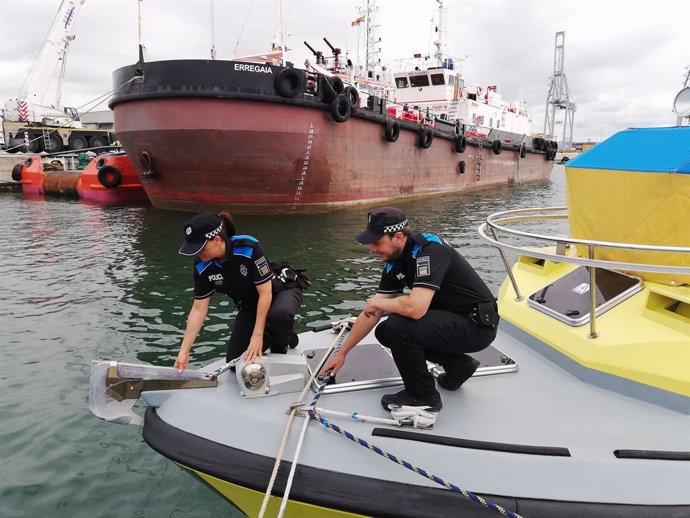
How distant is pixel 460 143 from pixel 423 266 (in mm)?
22065

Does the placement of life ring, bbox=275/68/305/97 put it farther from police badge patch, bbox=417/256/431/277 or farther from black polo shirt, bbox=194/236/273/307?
police badge patch, bbox=417/256/431/277

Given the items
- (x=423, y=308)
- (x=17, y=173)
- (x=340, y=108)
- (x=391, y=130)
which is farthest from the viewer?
(x=17, y=173)

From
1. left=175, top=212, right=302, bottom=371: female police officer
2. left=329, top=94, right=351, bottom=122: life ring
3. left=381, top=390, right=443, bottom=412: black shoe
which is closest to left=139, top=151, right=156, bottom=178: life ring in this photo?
left=329, top=94, right=351, bottom=122: life ring

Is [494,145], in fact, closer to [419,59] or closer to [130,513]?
[419,59]

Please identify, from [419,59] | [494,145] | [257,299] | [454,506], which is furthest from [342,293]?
[419,59]

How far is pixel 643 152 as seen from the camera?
3.58 m

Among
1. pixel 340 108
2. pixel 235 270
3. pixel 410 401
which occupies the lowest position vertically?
pixel 410 401

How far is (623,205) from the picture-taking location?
3576 mm

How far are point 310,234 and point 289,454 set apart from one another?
10.1 metres

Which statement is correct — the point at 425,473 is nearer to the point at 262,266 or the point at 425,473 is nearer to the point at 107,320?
the point at 262,266

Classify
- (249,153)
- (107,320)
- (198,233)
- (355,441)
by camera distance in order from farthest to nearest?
(249,153) → (107,320) → (198,233) → (355,441)

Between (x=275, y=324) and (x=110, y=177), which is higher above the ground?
(x=110, y=177)

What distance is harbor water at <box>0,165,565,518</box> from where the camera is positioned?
3.48 meters

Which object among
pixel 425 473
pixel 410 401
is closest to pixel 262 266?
pixel 410 401
